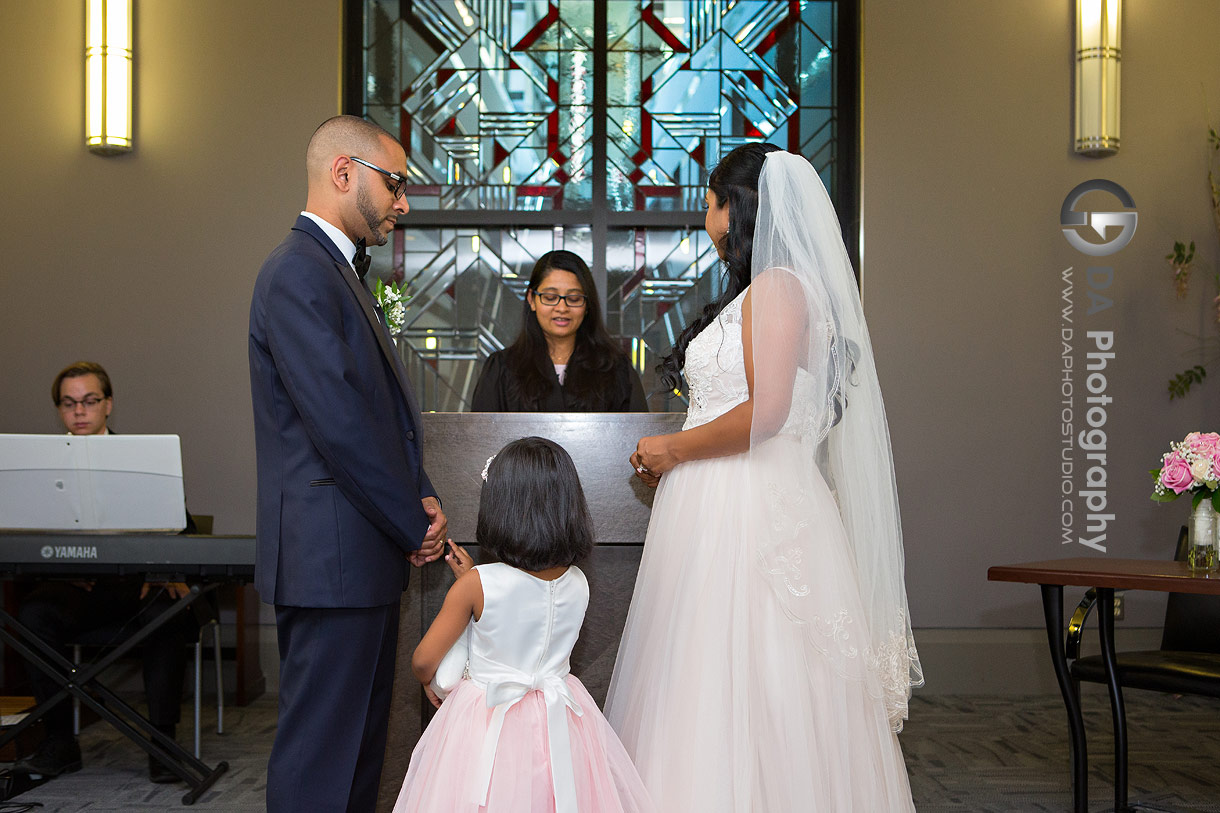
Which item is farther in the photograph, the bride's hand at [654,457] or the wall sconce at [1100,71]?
the wall sconce at [1100,71]

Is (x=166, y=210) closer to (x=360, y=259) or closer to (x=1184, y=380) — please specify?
(x=360, y=259)

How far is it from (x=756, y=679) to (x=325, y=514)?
1.00 metres

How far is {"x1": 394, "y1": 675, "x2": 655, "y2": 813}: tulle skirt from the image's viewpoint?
6.69 feet

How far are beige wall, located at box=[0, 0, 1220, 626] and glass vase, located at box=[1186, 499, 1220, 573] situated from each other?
6.28ft

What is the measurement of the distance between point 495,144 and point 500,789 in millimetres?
3995

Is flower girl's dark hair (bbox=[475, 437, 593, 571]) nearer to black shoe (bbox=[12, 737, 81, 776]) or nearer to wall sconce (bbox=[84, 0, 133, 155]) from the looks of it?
black shoe (bbox=[12, 737, 81, 776])

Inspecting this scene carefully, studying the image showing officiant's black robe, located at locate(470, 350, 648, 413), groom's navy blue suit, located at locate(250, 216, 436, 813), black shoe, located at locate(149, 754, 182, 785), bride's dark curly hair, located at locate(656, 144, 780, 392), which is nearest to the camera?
groom's navy blue suit, located at locate(250, 216, 436, 813)

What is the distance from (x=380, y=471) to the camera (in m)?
2.16

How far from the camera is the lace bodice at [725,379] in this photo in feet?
7.75

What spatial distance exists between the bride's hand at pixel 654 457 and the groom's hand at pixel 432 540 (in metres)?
0.53

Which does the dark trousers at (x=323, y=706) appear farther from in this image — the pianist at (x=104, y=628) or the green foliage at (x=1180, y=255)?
the green foliage at (x=1180, y=255)

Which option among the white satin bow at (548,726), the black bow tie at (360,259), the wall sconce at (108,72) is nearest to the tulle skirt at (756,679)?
the white satin bow at (548,726)

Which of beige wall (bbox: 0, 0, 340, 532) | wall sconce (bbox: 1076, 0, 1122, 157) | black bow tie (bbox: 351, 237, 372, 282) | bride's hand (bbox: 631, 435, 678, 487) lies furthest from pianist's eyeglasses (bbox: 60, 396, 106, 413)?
wall sconce (bbox: 1076, 0, 1122, 157)

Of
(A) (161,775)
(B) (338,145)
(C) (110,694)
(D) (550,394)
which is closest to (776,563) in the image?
(B) (338,145)
